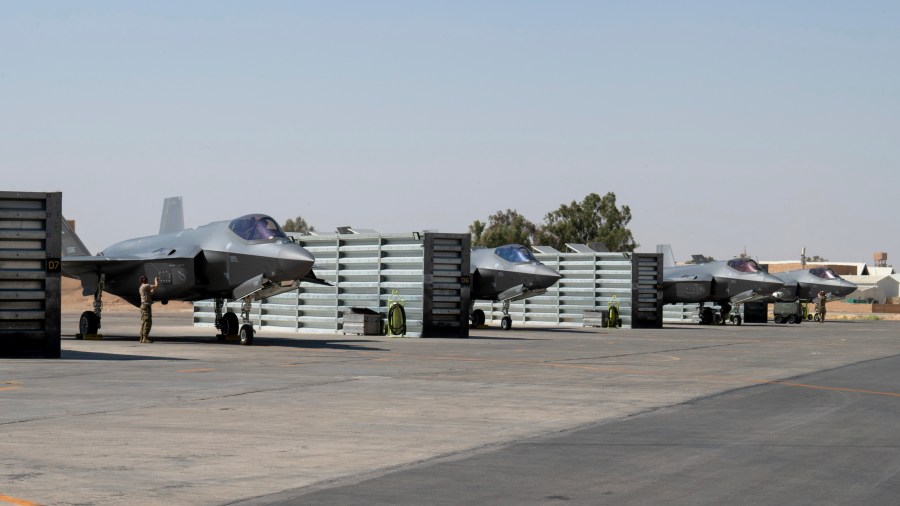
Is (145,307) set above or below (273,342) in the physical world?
above

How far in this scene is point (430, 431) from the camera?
1181 centimetres

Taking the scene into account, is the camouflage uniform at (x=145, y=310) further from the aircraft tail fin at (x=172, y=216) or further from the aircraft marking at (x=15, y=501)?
the aircraft marking at (x=15, y=501)

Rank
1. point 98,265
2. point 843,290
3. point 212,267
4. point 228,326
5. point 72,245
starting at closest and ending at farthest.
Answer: point 212,267
point 228,326
point 98,265
point 72,245
point 843,290

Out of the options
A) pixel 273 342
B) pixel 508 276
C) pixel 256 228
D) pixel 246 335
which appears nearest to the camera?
pixel 246 335

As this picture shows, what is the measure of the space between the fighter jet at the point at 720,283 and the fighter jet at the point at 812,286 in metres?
7.55

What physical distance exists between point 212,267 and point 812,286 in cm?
4288

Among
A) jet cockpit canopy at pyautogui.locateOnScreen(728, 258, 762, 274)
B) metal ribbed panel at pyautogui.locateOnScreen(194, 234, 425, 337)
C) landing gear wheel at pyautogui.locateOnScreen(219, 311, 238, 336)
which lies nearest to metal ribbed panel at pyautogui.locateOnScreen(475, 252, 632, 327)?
jet cockpit canopy at pyautogui.locateOnScreen(728, 258, 762, 274)

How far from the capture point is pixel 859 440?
Result: 11.4 meters

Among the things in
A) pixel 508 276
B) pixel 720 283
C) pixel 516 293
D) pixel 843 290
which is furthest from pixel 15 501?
pixel 843 290

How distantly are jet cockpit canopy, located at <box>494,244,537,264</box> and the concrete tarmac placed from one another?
22.7 metres

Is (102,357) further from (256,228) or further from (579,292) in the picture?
(579,292)

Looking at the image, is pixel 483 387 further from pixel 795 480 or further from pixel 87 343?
pixel 87 343

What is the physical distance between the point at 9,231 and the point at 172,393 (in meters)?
8.96

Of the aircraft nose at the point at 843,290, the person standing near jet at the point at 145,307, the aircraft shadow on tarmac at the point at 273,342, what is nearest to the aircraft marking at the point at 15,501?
the aircraft shadow on tarmac at the point at 273,342
